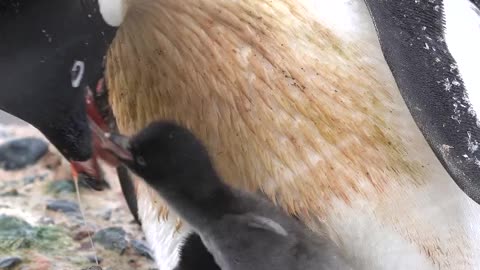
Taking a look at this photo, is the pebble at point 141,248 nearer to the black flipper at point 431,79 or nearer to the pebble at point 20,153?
the pebble at point 20,153

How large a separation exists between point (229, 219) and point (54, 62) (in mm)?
163

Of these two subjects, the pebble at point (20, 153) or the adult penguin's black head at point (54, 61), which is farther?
the pebble at point (20, 153)

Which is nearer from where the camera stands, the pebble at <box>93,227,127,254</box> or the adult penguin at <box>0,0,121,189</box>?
the adult penguin at <box>0,0,121,189</box>

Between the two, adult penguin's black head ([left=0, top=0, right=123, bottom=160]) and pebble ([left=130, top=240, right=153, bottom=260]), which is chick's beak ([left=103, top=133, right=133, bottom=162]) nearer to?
adult penguin's black head ([left=0, top=0, right=123, bottom=160])

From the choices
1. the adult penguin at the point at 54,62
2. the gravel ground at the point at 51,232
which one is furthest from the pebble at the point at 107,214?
the adult penguin at the point at 54,62

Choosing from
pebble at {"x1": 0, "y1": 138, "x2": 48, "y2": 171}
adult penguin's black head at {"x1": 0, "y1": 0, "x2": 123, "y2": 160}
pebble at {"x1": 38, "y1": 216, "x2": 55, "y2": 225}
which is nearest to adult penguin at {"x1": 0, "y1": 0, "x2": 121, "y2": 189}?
adult penguin's black head at {"x1": 0, "y1": 0, "x2": 123, "y2": 160}

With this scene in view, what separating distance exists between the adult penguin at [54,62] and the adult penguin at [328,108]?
34mm

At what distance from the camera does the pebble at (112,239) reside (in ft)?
2.19

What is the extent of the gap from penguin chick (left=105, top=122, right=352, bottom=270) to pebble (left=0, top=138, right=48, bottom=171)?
4.6 inches

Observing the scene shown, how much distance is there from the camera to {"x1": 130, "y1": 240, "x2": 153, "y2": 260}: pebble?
671 millimetres

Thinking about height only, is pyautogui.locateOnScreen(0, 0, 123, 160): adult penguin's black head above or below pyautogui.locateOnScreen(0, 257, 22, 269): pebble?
above

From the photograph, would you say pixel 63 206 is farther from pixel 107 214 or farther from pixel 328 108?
pixel 328 108

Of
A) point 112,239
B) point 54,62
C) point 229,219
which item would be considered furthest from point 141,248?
point 54,62

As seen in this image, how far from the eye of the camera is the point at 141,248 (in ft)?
2.23
